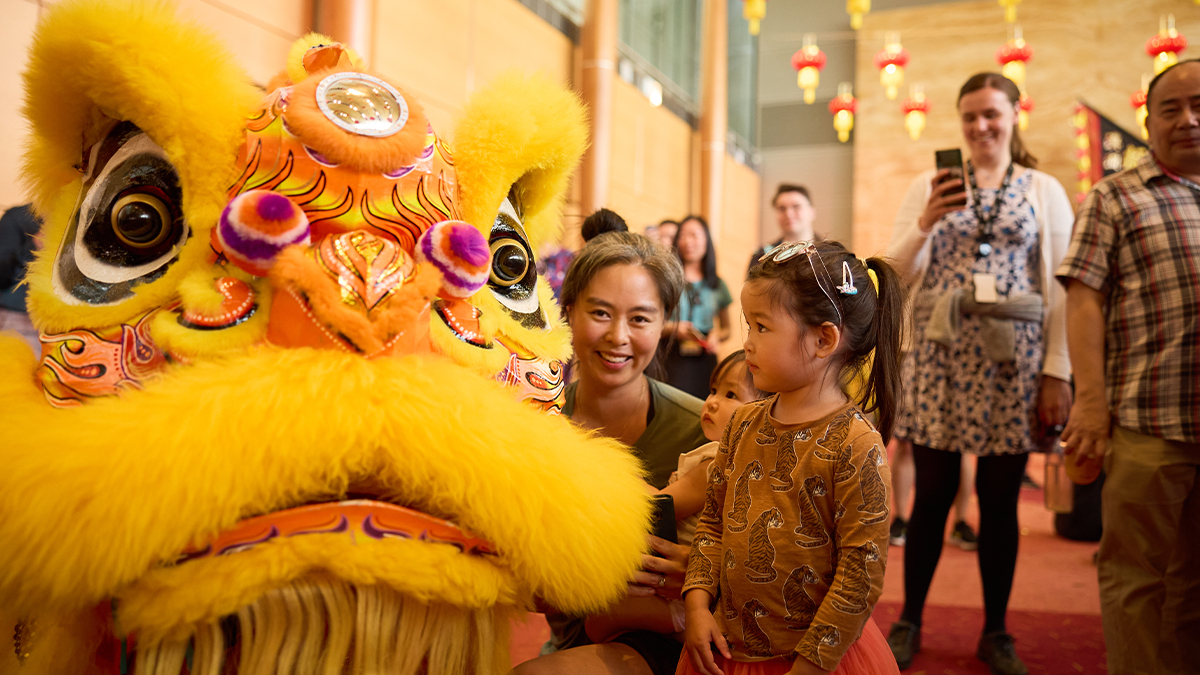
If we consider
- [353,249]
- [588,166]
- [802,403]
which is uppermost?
[588,166]

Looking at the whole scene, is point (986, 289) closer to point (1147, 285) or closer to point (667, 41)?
point (1147, 285)

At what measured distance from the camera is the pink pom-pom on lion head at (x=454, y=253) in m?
0.77

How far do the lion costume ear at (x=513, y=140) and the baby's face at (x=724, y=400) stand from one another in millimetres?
562

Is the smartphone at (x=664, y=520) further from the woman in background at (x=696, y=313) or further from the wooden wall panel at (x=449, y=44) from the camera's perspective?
the wooden wall panel at (x=449, y=44)

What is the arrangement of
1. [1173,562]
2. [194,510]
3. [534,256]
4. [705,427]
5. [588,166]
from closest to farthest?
1. [194,510]
2. [534,256]
3. [705,427]
4. [1173,562]
5. [588,166]

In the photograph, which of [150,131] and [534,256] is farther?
[534,256]

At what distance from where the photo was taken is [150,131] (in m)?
0.82

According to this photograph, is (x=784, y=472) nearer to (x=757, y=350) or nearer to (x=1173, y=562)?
(x=757, y=350)

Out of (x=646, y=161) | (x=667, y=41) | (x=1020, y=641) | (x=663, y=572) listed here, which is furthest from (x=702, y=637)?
(x=667, y=41)

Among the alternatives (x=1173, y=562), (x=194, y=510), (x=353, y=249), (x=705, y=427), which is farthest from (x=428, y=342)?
(x=1173, y=562)

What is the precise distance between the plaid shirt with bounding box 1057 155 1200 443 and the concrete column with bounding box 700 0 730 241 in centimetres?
724

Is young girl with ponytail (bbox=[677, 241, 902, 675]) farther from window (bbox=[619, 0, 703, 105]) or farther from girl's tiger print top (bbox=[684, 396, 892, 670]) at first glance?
window (bbox=[619, 0, 703, 105])

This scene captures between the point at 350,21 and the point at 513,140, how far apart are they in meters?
3.30

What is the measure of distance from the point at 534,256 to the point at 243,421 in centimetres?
46
